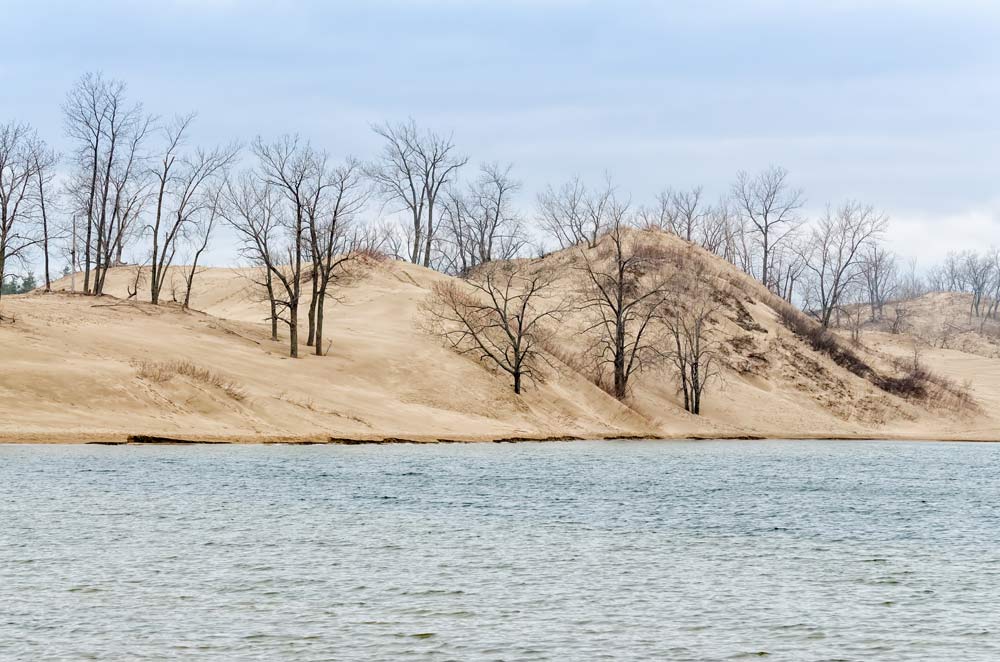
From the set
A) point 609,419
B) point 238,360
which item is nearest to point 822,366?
point 609,419

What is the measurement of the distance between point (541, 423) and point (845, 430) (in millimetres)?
29483

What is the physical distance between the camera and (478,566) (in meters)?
19.1

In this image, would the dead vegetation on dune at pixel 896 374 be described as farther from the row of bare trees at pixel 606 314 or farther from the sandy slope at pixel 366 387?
the row of bare trees at pixel 606 314

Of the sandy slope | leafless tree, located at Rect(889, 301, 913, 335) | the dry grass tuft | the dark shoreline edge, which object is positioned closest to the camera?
the dark shoreline edge

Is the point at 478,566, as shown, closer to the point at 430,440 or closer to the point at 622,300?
the point at 430,440

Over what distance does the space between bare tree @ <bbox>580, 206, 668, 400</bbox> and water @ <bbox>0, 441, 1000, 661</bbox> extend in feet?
144

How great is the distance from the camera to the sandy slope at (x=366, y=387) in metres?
51.8

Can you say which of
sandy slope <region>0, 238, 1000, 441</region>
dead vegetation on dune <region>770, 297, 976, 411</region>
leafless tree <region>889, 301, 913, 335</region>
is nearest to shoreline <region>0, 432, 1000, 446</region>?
sandy slope <region>0, 238, 1000, 441</region>

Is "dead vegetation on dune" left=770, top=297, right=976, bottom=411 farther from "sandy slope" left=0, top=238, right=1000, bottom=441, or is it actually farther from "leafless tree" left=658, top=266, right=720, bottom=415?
"leafless tree" left=658, top=266, right=720, bottom=415

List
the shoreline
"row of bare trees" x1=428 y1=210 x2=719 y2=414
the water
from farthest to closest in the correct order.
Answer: "row of bare trees" x1=428 y1=210 x2=719 y2=414, the shoreline, the water

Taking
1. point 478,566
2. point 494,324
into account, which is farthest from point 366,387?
point 478,566

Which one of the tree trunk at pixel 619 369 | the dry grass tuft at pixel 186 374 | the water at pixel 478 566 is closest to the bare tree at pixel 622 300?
the tree trunk at pixel 619 369

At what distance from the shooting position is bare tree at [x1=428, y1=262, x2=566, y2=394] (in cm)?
7594

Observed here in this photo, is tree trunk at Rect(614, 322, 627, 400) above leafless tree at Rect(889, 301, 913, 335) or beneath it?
beneath
